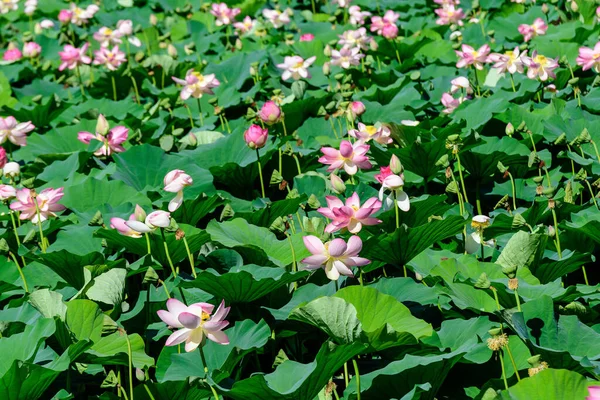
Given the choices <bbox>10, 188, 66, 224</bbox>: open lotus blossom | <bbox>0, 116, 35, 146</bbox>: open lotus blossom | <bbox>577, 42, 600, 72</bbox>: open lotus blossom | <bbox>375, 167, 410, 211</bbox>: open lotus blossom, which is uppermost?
<bbox>375, 167, 410, 211</bbox>: open lotus blossom

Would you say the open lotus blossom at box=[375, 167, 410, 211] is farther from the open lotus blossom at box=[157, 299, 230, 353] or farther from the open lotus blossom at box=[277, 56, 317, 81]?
the open lotus blossom at box=[277, 56, 317, 81]

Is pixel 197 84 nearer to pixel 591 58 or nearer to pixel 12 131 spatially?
pixel 12 131

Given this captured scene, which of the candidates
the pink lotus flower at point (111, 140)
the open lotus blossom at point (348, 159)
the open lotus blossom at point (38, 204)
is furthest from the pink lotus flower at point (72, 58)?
the open lotus blossom at point (348, 159)

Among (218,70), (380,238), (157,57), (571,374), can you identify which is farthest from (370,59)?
(571,374)

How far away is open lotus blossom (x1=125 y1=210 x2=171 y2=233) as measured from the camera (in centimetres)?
178

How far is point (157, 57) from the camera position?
12.8 ft

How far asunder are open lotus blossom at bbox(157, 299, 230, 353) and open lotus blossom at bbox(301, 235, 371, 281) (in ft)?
0.78

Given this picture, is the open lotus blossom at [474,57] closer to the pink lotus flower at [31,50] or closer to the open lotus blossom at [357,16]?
the open lotus blossom at [357,16]

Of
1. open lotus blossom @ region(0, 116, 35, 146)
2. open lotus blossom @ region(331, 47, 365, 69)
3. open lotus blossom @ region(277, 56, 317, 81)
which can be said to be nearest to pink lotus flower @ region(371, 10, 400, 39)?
open lotus blossom @ region(331, 47, 365, 69)

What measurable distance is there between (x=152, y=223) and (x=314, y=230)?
0.42 meters

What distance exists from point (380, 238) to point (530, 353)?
1.45 ft

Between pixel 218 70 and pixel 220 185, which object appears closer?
pixel 220 185

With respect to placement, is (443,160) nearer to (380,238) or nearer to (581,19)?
(380,238)

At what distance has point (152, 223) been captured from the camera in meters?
1.79
